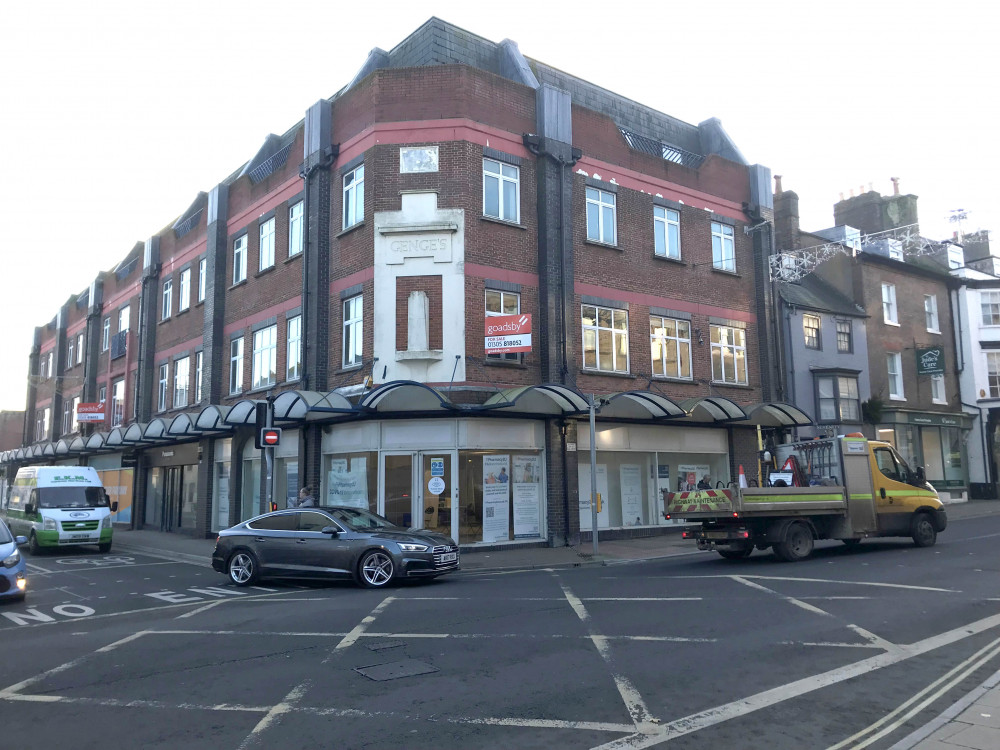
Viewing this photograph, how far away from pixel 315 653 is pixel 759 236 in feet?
74.4

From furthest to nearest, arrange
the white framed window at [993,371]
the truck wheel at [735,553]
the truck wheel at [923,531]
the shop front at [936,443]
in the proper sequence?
the white framed window at [993,371] < the shop front at [936,443] < the truck wheel at [923,531] < the truck wheel at [735,553]

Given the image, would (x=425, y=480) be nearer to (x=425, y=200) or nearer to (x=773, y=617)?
(x=425, y=200)

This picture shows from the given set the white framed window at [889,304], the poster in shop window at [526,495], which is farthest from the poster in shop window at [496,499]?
the white framed window at [889,304]

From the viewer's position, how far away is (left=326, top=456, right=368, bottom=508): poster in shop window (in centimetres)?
1947

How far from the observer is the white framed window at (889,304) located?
32.6m

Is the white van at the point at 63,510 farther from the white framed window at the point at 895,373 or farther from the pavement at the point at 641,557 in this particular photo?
the white framed window at the point at 895,373

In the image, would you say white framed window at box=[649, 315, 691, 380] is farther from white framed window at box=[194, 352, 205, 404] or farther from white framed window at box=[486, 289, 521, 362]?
white framed window at box=[194, 352, 205, 404]

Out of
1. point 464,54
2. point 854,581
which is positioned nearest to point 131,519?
point 464,54

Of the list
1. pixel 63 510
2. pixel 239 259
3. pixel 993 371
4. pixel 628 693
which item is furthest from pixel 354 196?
pixel 993 371

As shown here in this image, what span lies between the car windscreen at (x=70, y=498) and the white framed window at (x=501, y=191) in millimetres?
13898

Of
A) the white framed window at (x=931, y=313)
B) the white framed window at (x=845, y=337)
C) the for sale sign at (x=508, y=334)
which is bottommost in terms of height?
the for sale sign at (x=508, y=334)

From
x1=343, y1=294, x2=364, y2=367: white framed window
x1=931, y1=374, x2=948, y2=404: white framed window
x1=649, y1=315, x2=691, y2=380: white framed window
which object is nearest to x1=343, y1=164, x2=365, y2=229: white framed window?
x1=343, y1=294, x2=364, y2=367: white framed window

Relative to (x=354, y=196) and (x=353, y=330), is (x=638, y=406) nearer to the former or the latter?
(x=353, y=330)

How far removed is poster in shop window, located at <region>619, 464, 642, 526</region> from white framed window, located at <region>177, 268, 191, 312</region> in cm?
1797
